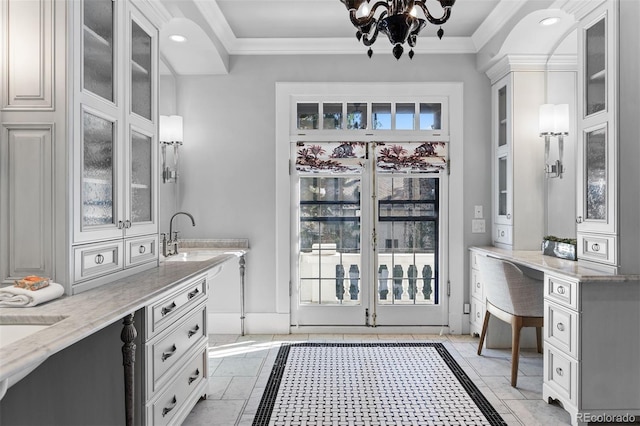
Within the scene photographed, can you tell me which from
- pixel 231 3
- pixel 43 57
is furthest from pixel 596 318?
pixel 231 3

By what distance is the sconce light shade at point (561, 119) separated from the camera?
346 centimetres

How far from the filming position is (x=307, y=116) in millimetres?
4102

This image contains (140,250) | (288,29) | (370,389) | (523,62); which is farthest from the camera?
(288,29)

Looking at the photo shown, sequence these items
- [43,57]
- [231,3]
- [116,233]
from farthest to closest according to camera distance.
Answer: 1. [231,3]
2. [116,233]
3. [43,57]

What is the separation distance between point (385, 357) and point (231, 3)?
307 centimetres

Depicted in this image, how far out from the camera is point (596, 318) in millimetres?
2336

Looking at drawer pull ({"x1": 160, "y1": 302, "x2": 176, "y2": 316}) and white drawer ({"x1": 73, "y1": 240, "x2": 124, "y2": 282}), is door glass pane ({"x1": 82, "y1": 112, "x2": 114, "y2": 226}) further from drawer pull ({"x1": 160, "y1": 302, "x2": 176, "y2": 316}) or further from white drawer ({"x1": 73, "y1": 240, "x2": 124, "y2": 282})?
drawer pull ({"x1": 160, "y1": 302, "x2": 176, "y2": 316})

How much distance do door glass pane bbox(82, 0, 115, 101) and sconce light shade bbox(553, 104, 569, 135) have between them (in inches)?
129

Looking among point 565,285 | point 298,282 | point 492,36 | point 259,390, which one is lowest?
point 259,390

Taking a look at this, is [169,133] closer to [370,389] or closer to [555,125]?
[370,389]

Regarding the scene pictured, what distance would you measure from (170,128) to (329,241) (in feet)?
5.84

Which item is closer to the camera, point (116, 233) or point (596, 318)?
point (116, 233)

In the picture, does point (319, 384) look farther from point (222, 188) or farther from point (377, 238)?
point (222, 188)

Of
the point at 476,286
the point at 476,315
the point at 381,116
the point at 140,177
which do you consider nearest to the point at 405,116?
the point at 381,116
